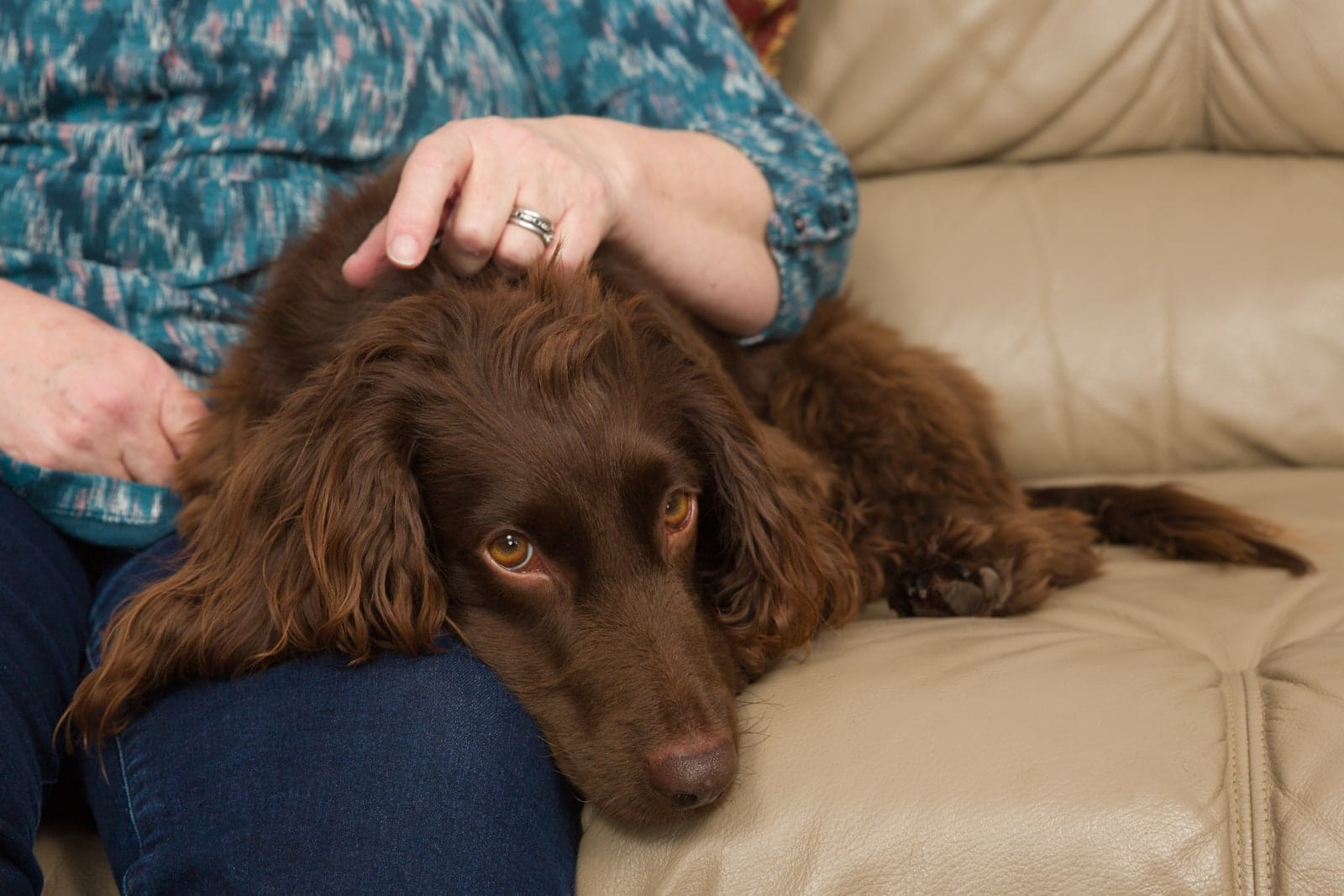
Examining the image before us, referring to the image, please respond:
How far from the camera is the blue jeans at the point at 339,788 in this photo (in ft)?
3.97

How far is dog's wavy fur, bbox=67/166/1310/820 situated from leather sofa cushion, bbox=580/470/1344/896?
9 centimetres

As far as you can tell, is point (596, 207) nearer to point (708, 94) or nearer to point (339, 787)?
point (708, 94)

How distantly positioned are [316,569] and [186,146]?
808 mm

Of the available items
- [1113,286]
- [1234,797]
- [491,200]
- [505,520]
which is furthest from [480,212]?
[1113,286]

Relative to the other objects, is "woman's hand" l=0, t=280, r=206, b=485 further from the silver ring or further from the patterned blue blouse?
the silver ring

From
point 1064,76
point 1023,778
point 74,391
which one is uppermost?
point 1064,76

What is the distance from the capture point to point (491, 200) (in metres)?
1.50

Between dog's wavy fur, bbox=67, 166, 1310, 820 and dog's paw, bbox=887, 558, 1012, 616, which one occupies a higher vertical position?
dog's wavy fur, bbox=67, 166, 1310, 820

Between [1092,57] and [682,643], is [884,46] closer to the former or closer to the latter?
[1092,57]

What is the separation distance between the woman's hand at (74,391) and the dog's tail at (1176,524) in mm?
1610

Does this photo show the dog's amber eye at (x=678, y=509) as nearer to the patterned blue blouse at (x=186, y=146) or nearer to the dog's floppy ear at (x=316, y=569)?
the dog's floppy ear at (x=316, y=569)

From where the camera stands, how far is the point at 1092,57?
102 inches

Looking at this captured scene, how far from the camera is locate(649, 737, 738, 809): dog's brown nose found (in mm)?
1271

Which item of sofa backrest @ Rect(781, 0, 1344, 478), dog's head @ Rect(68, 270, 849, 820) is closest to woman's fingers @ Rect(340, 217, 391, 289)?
dog's head @ Rect(68, 270, 849, 820)
